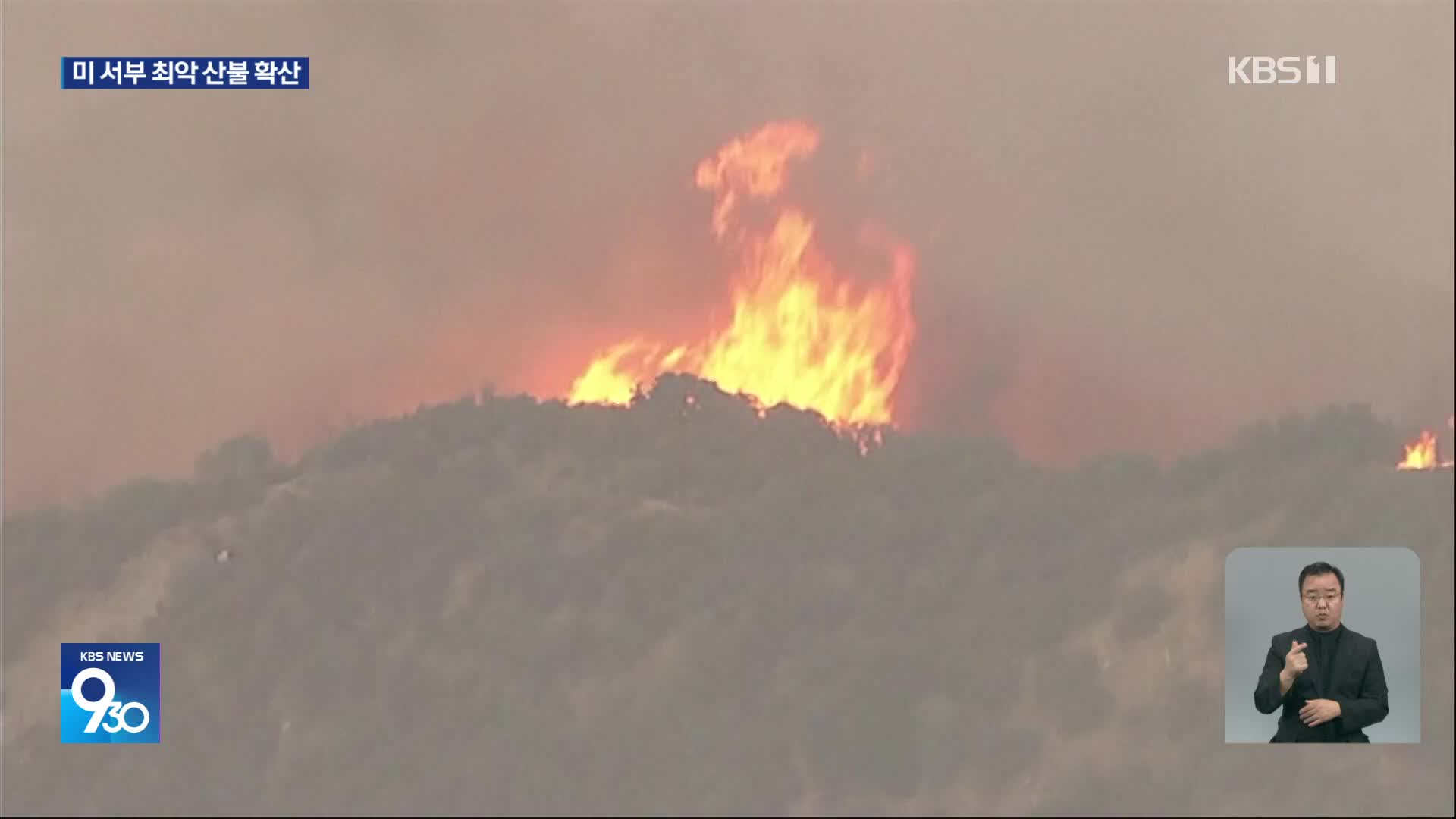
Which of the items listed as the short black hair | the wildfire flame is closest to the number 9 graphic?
the short black hair

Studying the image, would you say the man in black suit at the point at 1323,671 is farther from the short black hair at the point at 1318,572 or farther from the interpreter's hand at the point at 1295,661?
the short black hair at the point at 1318,572

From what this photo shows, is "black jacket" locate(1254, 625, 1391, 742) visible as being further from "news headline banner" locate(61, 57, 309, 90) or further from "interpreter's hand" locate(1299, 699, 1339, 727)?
"news headline banner" locate(61, 57, 309, 90)

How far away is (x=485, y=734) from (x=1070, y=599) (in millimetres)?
5684

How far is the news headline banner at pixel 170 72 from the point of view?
13.2 m

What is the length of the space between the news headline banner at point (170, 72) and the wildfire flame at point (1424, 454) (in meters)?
11.5

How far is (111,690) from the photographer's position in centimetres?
1291

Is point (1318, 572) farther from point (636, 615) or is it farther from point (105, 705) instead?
point (105, 705)

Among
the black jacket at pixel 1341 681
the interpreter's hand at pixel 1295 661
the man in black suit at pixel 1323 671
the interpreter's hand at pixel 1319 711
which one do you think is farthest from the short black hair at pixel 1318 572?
the interpreter's hand at pixel 1319 711

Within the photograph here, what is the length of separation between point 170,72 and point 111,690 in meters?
5.94

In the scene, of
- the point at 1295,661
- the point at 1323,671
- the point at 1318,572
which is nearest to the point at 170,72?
the point at 1295,661

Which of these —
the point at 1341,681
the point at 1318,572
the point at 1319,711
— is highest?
the point at 1318,572

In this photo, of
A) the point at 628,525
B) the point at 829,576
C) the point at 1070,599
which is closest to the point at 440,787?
the point at 628,525

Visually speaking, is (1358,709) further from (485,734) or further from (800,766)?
(485,734)

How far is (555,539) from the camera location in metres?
13.2
